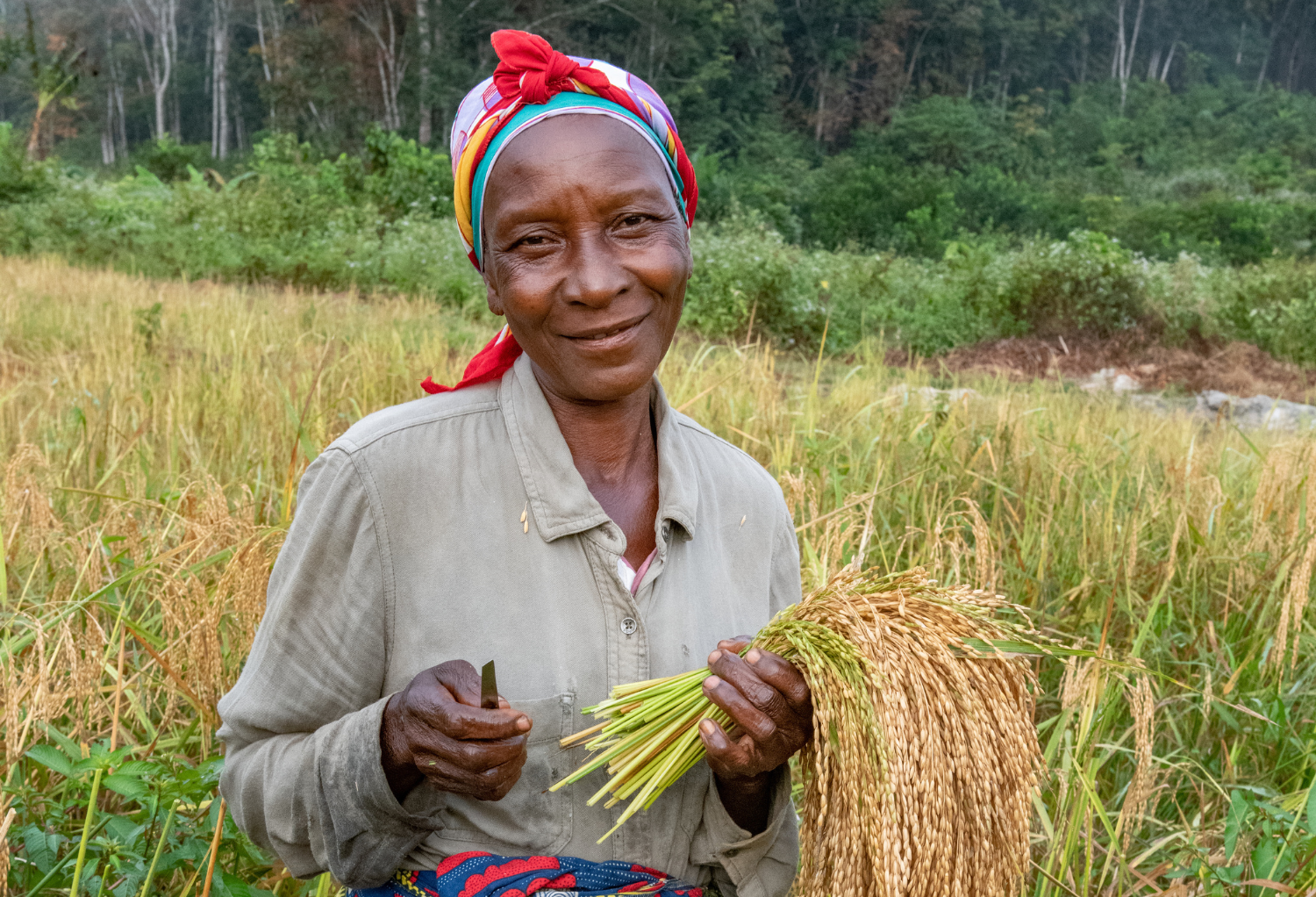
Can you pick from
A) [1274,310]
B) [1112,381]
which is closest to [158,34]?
[1112,381]

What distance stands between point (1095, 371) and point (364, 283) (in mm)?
8626

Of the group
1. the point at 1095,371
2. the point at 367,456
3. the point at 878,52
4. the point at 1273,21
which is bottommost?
the point at 1095,371

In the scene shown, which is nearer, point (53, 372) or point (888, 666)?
point (888, 666)

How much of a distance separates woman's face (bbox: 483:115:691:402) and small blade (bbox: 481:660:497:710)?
47 centimetres

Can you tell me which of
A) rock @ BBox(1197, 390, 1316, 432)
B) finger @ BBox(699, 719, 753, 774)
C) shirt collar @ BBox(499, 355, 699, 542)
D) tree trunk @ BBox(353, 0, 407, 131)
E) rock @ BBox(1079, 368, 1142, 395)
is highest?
tree trunk @ BBox(353, 0, 407, 131)

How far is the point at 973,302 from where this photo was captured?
1290 centimetres

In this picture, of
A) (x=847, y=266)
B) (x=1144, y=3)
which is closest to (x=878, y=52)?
(x=1144, y=3)

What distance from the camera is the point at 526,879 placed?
131cm

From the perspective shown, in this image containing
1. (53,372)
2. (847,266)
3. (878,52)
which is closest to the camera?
(53,372)

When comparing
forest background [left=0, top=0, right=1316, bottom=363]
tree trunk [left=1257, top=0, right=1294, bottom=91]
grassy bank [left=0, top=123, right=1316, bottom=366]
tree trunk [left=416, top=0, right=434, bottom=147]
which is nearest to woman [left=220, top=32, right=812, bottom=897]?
forest background [left=0, top=0, right=1316, bottom=363]

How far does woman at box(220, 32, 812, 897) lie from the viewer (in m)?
1.33

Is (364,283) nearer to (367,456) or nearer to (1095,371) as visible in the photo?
(1095,371)

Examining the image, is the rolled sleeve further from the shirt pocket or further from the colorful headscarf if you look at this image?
the colorful headscarf

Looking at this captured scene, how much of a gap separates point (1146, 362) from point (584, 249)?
11.7 meters
